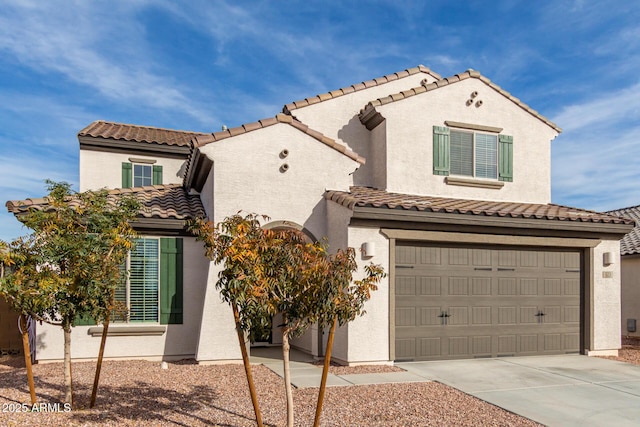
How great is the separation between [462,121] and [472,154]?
1.01 metres

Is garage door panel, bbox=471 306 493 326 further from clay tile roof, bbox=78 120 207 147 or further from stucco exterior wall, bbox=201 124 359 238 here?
clay tile roof, bbox=78 120 207 147

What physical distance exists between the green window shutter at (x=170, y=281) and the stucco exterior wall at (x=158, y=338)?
0.14m

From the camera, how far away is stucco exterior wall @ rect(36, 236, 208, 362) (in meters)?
10.5

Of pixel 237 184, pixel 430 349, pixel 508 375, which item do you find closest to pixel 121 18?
pixel 237 184

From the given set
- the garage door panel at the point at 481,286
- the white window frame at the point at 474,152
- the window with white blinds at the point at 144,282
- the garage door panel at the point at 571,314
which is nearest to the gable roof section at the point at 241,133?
the window with white blinds at the point at 144,282

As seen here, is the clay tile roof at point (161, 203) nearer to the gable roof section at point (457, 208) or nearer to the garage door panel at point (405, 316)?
the gable roof section at point (457, 208)

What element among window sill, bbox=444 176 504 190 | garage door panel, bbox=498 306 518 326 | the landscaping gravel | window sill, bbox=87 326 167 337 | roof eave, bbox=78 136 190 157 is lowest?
the landscaping gravel

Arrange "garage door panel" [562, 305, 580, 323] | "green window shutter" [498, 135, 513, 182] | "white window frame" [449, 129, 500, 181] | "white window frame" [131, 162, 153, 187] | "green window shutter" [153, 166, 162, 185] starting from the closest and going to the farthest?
"garage door panel" [562, 305, 580, 323], "white window frame" [449, 129, 500, 181], "green window shutter" [498, 135, 513, 182], "white window frame" [131, 162, 153, 187], "green window shutter" [153, 166, 162, 185]

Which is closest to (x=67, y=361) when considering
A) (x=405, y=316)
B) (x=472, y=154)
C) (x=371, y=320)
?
(x=371, y=320)

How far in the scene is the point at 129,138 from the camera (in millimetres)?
16719

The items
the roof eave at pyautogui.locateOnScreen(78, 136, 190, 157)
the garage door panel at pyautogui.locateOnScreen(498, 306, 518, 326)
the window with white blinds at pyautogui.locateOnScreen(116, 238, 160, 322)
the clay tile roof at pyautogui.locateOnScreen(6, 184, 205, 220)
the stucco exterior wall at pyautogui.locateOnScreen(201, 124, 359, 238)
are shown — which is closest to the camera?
the clay tile roof at pyautogui.locateOnScreen(6, 184, 205, 220)

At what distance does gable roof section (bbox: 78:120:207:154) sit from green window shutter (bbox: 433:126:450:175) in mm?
8833

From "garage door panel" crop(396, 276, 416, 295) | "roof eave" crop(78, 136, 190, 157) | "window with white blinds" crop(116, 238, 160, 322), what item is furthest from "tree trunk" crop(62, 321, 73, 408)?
"roof eave" crop(78, 136, 190, 157)

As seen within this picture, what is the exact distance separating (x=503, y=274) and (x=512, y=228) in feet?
3.88
